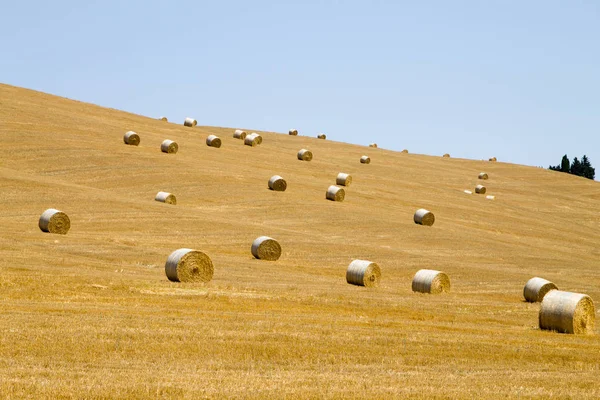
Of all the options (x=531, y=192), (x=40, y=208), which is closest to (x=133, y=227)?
(x=40, y=208)

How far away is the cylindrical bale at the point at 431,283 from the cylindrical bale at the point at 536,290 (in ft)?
9.94

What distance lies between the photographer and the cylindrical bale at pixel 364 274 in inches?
1319

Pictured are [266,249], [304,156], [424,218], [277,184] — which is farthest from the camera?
[304,156]

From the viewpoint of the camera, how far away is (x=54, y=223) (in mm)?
38500

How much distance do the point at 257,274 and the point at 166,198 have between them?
18.4 m

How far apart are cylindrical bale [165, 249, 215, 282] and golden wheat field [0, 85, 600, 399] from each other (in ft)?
2.37

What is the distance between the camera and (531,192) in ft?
291

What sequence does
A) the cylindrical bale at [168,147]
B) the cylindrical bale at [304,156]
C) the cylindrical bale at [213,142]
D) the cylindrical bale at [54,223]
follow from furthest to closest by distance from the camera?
the cylindrical bale at [304,156]
the cylindrical bale at [213,142]
the cylindrical bale at [168,147]
the cylindrical bale at [54,223]

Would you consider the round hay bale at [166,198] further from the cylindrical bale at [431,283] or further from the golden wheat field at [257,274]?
the cylindrical bale at [431,283]

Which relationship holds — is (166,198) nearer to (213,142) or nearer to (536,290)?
(213,142)

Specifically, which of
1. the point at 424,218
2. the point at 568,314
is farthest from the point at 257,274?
the point at 424,218

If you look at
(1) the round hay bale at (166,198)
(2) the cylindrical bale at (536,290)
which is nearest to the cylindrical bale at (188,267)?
(2) the cylindrical bale at (536,290)

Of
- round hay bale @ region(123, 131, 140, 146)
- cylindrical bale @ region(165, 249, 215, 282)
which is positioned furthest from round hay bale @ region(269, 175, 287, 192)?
cylindrical bale @ region(165, 249, 215, 282)

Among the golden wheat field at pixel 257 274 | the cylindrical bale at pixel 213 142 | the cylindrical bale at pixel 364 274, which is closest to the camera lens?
the golden wheat field at pixel 257 274
